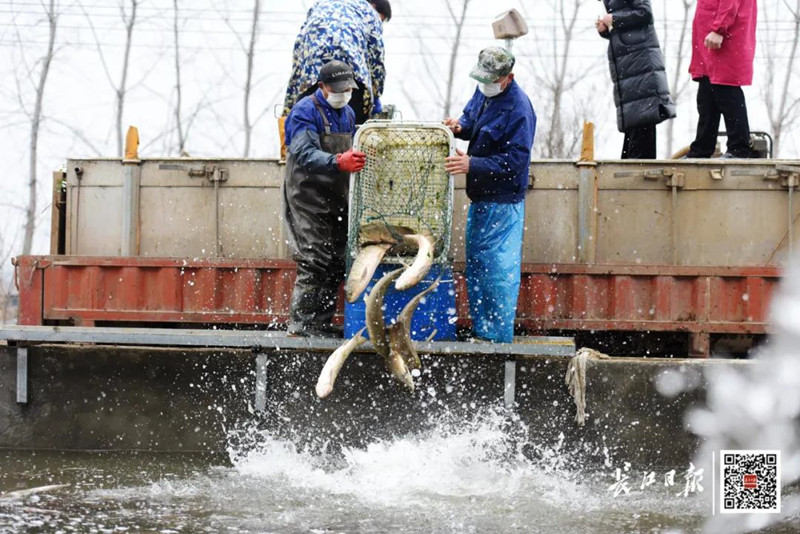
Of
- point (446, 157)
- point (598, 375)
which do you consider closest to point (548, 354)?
point (598, 375)

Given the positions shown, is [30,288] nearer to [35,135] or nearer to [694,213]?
[694,213]

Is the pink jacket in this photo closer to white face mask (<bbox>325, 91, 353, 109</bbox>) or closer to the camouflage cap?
the camouflage cap

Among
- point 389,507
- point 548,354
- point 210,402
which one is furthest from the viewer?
point 210,402

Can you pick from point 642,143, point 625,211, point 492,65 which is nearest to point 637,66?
point 642,143

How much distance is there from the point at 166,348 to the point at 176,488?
3.67 feet

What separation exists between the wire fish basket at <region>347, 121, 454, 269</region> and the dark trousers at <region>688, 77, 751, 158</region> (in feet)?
9.30

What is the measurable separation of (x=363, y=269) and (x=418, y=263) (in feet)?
1.28

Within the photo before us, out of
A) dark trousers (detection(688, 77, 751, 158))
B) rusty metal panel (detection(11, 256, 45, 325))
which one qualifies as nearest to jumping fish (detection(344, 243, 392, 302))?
rusty metal panel (detection(11, 256, 45, 325))

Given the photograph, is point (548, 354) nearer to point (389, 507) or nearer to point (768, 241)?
point (389, 507)

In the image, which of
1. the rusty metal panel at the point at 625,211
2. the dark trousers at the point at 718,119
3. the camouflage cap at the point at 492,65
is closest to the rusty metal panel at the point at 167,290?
the rusty metal panel at the point at 625,211

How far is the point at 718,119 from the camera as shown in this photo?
858cm

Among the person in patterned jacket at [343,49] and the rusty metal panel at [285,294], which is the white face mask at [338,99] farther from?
the rusty metal panel at [285,294]

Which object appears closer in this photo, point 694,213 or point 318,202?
point 318,202

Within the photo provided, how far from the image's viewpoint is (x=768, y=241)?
770 centimetres
